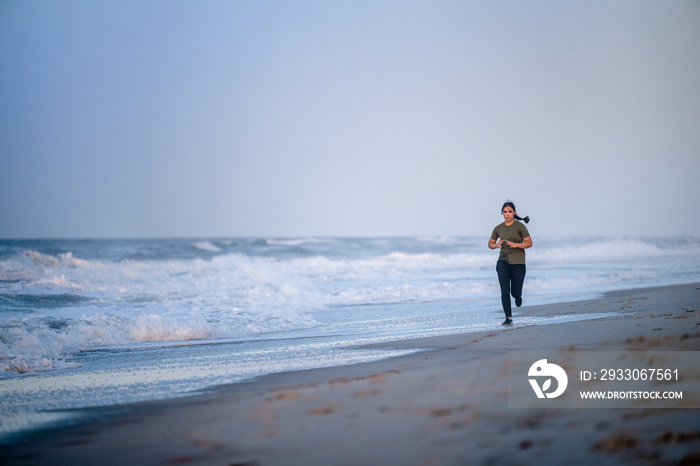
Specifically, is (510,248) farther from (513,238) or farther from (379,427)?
A: (379,427)

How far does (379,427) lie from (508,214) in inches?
225

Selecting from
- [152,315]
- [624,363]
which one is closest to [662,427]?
[624,363]

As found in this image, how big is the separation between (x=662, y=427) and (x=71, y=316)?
1013 cm

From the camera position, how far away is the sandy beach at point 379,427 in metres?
2.67

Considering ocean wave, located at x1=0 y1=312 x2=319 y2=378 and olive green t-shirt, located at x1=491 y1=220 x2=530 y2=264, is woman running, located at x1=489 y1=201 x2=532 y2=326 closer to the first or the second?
olive green t-shirt, located at x1=491 y1=220 x2=530 y2=264

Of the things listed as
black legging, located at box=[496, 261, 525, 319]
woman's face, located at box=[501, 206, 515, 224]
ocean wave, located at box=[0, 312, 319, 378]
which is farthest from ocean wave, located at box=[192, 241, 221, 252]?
woman's face, located at box=[501, 206, 515, 224]

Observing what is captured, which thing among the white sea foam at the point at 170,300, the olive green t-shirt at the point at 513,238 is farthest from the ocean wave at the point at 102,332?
the olive green t-shirt at the point at 513,238
